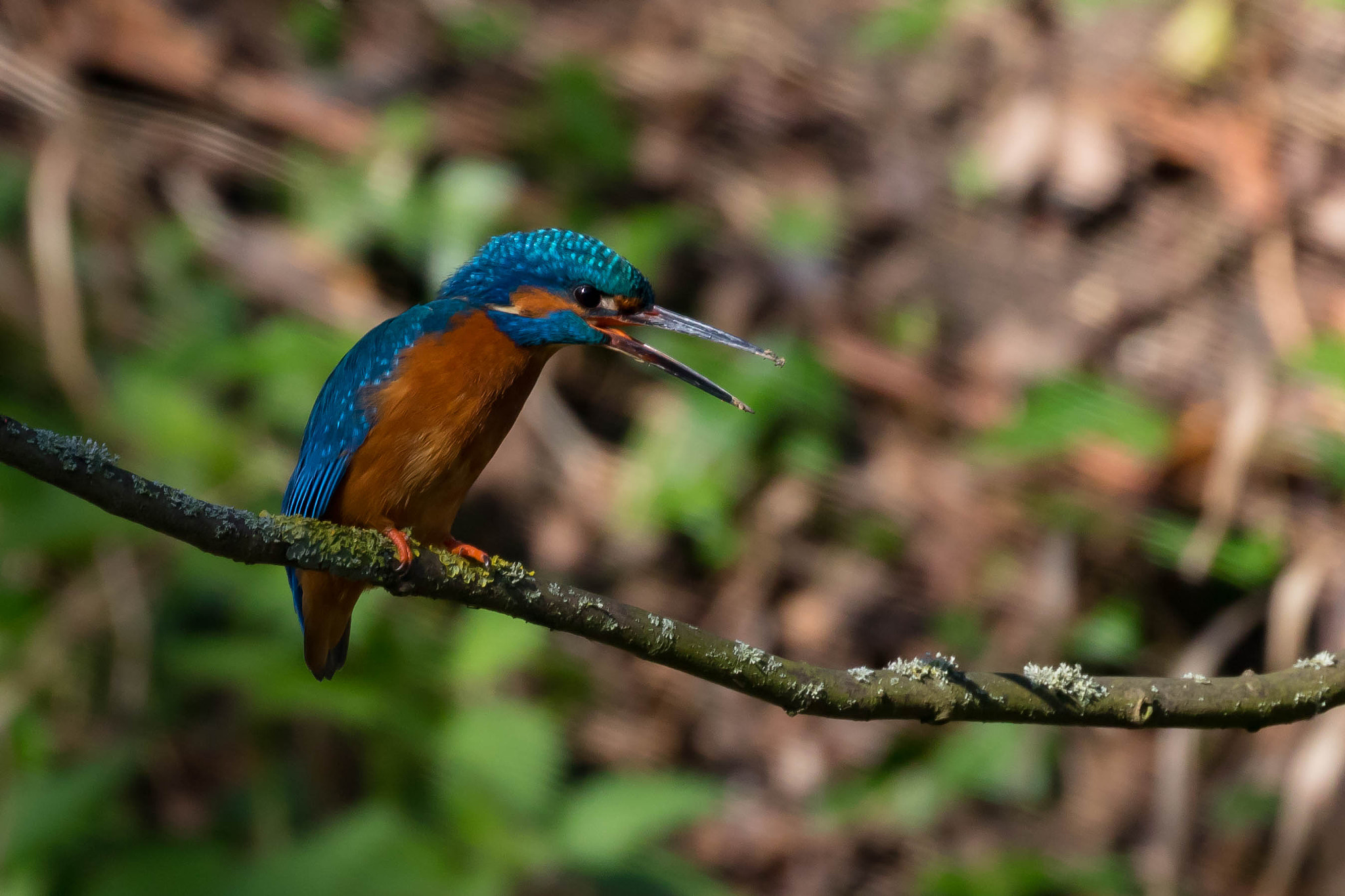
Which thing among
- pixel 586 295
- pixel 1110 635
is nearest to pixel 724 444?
pixel 1110 635

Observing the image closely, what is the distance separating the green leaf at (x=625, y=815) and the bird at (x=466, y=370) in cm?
163

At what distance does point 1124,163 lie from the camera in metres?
5.50

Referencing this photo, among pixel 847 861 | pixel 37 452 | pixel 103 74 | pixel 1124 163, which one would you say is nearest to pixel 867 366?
pixel 1124 163

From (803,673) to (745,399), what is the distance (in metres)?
3.01

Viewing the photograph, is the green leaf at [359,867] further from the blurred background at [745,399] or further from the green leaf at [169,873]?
the blurred background at [745,399]

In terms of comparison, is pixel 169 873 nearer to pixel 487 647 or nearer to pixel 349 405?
pixel 487 647

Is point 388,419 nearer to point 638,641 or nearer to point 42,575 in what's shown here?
→ point 638,641

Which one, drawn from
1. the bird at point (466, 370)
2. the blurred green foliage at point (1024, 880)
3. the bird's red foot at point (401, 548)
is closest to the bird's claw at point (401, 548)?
the bird's red foot at point (401, 548)

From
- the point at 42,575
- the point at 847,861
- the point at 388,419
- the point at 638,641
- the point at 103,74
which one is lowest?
Result: the point at 638,641

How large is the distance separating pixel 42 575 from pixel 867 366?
9.92ft

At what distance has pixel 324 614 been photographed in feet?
7.55

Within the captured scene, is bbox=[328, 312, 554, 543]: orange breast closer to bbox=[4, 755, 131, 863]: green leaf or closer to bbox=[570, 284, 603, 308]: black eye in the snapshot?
bbox=[570, 284, 603, 308]: black eye

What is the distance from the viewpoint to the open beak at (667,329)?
1.93 m

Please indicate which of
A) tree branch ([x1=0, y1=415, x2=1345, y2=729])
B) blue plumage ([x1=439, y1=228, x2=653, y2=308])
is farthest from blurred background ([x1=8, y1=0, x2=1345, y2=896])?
tree branch ([x1=0, y1=415, x2=1345, y2=729])
